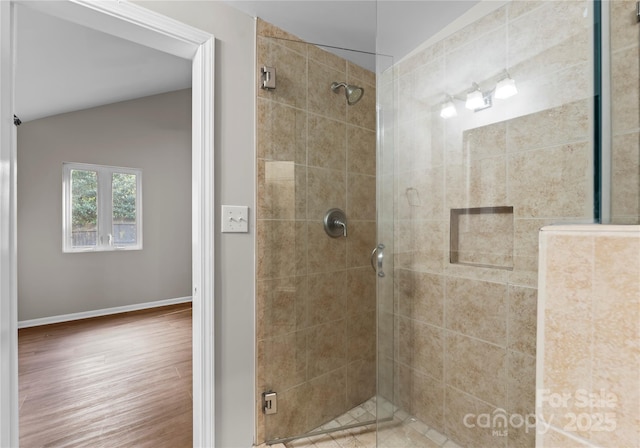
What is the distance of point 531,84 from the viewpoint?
798 mm

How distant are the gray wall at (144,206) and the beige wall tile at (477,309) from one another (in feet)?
15.8

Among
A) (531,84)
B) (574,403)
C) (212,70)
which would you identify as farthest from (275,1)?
(574,403)

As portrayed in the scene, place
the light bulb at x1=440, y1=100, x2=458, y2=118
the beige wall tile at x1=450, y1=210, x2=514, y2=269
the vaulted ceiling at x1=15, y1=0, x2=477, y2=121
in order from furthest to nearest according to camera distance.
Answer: the vaulted ceiling at x1=15, y1=0, x2=477, y2=121 → the light bulb at x1=440, y1=100, x2=458, y2=118 → the beige wall tile at x1=450, y1=210, x2=514, y2=269

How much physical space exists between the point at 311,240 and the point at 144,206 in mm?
3984

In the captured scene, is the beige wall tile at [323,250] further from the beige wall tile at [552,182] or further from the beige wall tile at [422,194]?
the beige wall tile at [552,182]

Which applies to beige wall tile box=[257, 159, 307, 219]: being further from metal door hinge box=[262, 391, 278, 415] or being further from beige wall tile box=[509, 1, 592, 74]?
beige wall tile box=[509, 1, 592, 74]

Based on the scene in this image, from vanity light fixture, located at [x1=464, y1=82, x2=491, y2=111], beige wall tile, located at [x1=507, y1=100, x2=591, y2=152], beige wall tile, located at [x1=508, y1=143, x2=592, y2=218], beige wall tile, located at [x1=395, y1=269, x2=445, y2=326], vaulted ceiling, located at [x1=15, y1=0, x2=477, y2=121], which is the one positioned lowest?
beige wall tile, located at [x1=395, y1=269, x2=445, y2=326]

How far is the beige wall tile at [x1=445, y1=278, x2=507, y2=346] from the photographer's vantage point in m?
0.86

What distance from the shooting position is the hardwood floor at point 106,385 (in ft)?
5.94

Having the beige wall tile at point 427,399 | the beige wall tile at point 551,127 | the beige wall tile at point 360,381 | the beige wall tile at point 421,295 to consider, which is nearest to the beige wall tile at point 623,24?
the beige wall tile at point 551,127

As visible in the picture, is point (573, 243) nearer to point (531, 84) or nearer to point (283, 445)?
point (531, 84)

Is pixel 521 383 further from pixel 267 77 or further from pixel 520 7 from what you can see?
pixel 267 77

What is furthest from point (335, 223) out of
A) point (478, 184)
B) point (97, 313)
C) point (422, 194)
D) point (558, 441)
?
point (97, 313)

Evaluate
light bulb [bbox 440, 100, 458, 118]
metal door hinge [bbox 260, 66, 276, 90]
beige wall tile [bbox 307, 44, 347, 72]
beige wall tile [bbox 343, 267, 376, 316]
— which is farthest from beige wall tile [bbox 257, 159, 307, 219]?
light bulb [bbox 440, 100, 458, 118]
